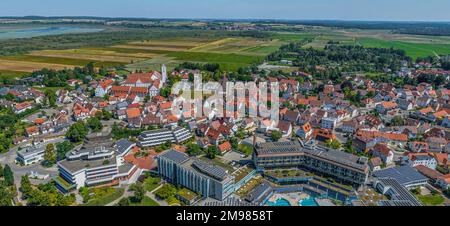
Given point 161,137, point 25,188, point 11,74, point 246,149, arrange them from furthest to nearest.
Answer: point 11,74, point 161,137, point 246,149, point 25,188

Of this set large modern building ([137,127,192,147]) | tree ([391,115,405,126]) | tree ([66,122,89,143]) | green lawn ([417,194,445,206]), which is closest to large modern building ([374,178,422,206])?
green lawn ([417,194,445,206])

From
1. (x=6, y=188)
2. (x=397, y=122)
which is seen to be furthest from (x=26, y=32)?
(x=397, y=122)

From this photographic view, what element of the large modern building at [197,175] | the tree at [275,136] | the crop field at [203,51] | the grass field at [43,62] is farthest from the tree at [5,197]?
the grass field at [43,62]

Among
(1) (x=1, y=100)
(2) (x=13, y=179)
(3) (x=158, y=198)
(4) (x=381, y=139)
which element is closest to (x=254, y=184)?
(3) (x=158, y=198)

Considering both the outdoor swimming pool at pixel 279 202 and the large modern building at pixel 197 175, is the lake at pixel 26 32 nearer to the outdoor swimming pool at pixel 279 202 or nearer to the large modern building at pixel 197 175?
the large modern building at pixel 197 175

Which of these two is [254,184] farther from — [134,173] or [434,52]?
[434,52]

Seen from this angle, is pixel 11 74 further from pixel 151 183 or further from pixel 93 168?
pixel 151 183
